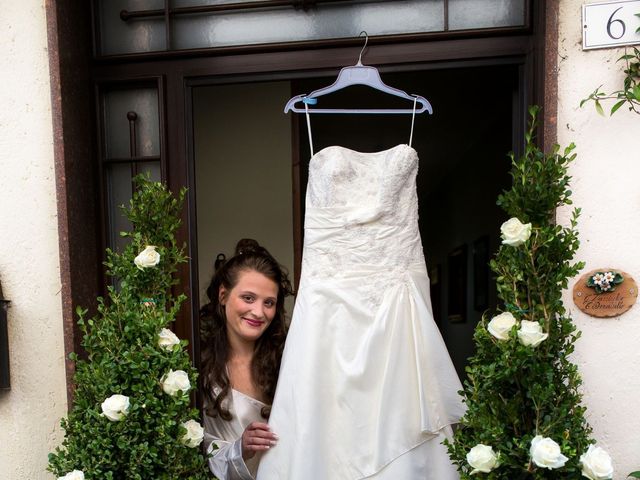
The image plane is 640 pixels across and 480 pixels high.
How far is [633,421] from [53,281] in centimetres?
209

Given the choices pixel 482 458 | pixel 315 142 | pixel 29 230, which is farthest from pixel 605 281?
pixel 315 142

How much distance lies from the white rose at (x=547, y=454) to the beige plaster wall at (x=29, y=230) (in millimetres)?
1694

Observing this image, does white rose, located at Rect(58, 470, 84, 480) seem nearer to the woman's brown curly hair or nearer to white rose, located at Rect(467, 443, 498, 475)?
the woman's brown curly hair

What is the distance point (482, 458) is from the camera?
1.66m

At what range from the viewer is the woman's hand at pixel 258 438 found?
212 centimetres

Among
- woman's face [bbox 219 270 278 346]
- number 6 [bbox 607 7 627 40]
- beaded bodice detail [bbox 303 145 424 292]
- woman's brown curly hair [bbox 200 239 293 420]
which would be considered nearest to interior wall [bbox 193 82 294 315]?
woman's brown curly hair [bbox 200 239 293 420]

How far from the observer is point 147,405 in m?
1.86

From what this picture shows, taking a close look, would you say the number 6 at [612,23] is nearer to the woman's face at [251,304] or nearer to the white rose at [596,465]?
the white rose at [596,465]

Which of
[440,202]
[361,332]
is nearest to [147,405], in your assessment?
[361,332]

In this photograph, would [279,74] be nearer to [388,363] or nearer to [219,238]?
[388,363]

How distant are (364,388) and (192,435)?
580 mm

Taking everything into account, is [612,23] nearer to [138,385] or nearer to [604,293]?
[604,293]

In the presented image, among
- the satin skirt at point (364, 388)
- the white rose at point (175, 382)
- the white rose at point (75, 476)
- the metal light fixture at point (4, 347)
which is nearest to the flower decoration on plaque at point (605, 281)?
the satin skirt at point (364, 388)

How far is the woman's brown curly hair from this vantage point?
2.44 meters
